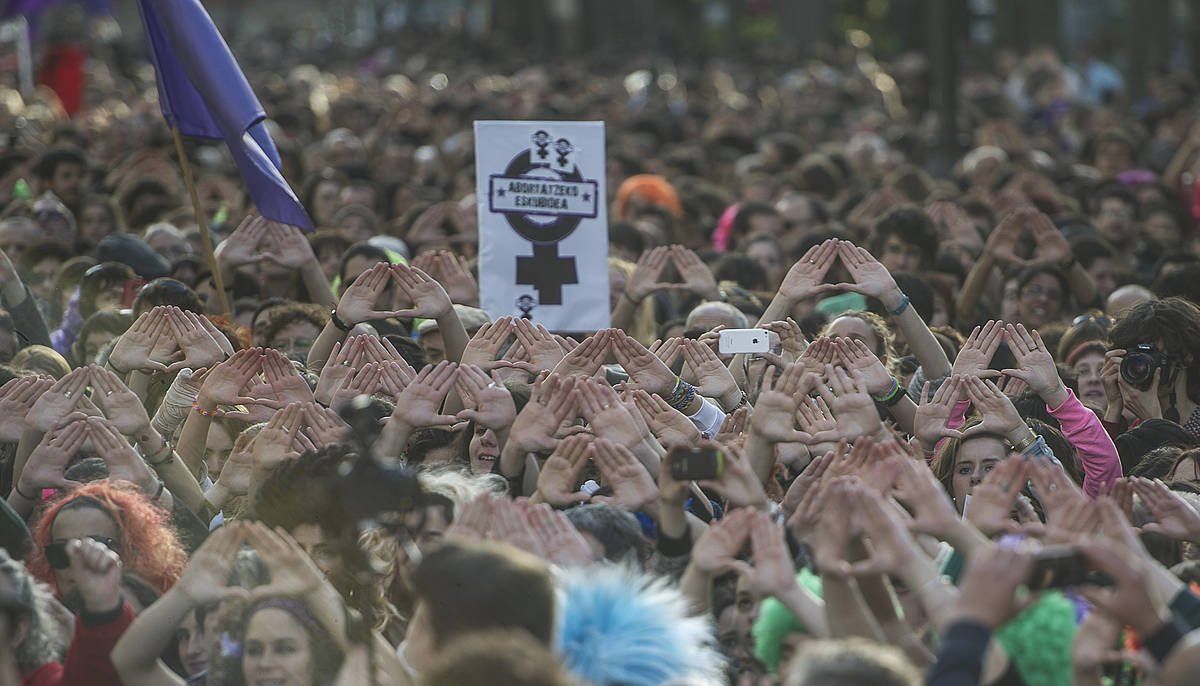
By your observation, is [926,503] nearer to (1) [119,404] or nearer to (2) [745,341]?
(2) [745,341]

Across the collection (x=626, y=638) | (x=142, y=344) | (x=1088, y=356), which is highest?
(x=626, y=638)

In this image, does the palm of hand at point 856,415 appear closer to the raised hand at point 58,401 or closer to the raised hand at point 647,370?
the raised hand at point 647,370

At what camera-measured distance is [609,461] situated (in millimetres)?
5793

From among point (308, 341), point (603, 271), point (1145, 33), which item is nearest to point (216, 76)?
point (308, 341)

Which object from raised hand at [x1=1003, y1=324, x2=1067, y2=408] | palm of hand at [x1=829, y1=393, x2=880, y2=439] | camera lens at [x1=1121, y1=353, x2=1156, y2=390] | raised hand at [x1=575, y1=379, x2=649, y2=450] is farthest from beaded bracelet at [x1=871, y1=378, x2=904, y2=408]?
raised hand at [x1=575, y1=379, x2=649, y2=450]

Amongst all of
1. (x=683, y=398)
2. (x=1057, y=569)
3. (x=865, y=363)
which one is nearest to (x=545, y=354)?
(x=683, y=398)

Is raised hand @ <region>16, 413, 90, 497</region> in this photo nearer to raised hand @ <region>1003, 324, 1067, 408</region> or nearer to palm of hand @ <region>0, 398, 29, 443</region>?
palm of hand @ <region>0, 398, 29, 443</region>

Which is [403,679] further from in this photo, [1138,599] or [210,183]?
[210,183]

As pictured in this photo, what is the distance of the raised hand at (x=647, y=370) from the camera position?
6.98 m

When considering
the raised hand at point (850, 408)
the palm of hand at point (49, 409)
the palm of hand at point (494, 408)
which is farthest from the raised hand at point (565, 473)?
the palm of hand at point (49, 409)

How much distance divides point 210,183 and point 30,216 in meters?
2.30

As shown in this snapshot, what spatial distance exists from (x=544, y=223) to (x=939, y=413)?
284 centimetres

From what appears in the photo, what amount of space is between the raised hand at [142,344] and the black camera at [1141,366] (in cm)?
344

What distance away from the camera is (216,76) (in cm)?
912
